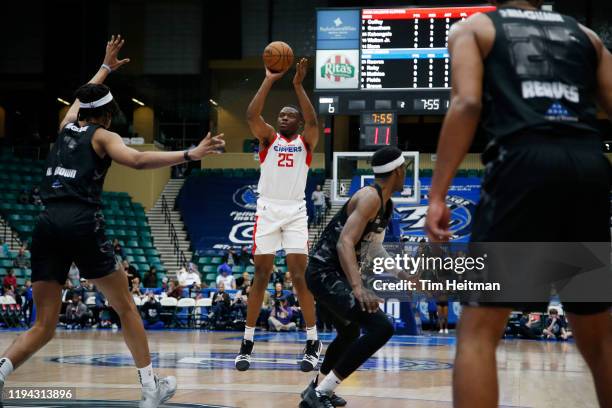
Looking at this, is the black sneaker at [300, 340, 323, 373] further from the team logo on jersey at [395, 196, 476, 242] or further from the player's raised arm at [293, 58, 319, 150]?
the team logo on jersey at [395, 196, 476, 242]

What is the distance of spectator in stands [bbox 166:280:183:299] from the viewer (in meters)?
18.1

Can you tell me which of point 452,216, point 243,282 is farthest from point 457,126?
point 452,216

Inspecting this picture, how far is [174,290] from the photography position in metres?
18.1

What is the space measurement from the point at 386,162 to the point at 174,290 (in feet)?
44.4

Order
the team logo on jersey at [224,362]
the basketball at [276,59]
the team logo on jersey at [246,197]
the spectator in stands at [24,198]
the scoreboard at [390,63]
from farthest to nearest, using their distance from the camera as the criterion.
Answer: the team logo on jersey at [246,197]
the spectator in stands at [24,198]
the scoreboard at [390,63]
the team logo on jersey at [224,362]
the basketball at [276,59]

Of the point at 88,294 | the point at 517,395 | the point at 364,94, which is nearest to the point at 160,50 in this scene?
the point at 88,294

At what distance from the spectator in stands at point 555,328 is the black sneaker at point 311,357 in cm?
1014

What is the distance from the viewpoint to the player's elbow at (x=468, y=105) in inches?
109

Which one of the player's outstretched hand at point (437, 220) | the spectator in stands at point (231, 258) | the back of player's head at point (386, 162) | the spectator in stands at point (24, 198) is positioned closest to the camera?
the player's outstretched hand at point (437, 220)

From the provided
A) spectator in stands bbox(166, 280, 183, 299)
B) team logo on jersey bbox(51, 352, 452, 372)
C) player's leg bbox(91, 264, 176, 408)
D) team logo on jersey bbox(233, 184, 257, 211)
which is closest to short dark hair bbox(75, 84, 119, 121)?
player's leg bbox(91, 264, 176, 408)

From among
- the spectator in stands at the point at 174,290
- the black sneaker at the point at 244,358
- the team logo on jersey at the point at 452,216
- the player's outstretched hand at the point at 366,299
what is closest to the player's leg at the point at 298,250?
the black sneaker at the point at 244,358

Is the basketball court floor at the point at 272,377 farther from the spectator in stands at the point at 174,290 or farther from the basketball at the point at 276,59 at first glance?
the spectator in stands at the point at 174,290

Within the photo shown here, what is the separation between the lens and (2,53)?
2998 cm

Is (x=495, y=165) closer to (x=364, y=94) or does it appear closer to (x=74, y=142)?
(x=74, y=142)
